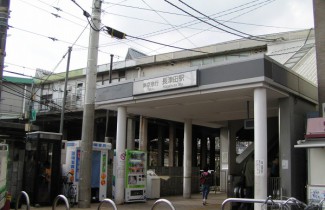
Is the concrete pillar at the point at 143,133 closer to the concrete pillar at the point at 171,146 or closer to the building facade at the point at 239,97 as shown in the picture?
the building facade at the point at 239,97

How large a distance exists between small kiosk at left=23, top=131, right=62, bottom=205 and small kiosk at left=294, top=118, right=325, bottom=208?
8.84 metres

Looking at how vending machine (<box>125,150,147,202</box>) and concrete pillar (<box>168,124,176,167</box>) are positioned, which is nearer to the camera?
vending machine (<box>125,150,147,202</box>)

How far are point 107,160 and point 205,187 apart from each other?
4.46 metres

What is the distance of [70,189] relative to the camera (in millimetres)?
15938

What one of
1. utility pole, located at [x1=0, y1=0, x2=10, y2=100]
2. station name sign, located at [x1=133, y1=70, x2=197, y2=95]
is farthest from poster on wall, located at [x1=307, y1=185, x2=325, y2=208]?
utility pole, located at [x1=0, y1=0, x2=10, y2=100]

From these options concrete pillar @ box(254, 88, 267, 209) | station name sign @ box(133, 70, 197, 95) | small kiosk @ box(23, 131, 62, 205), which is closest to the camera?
concrete pillar @ box(254, 88, 267, 209)

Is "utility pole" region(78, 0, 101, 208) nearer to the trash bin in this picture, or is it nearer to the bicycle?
the bicycle

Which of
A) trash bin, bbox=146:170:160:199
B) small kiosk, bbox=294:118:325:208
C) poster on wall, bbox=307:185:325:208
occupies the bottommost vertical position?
trash bin, bbox=146:170:160:199

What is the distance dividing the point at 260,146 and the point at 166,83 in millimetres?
4338

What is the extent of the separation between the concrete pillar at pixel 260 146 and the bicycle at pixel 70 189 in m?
7.14

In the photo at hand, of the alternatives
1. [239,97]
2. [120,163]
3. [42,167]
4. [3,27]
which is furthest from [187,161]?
[3,27]

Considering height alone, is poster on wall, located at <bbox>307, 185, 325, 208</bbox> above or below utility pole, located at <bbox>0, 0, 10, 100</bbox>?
below

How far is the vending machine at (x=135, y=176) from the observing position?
17.4 meters

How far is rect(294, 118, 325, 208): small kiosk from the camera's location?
487 inches
